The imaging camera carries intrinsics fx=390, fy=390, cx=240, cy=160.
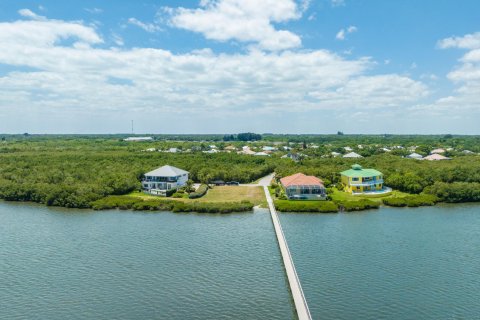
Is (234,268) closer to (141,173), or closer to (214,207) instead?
(214,207)

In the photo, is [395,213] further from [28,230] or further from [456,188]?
[28,230]

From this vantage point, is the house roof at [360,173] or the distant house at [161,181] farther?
the distant house at [161,181]

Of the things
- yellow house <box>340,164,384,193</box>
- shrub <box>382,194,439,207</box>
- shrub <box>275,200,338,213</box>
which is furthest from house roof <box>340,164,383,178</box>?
shrub <box>275,200,338,213</box>

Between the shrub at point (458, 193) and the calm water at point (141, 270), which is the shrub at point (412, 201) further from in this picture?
the calm water at point (141, 270)

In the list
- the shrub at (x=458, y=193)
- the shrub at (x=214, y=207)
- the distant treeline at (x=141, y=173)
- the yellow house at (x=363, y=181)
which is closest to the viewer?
the shrub at (x=214, y=207)

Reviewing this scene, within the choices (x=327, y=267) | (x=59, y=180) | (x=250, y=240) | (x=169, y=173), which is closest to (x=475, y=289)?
(x=327, y=267)

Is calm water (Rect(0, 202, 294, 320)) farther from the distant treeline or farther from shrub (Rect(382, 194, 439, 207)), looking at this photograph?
shrub (Rect(382, 194, 439, 207))

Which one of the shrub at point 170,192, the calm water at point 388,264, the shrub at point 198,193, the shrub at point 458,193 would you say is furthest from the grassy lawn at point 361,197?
the shrub at point 170,192

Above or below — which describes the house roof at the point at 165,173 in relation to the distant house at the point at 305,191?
above
